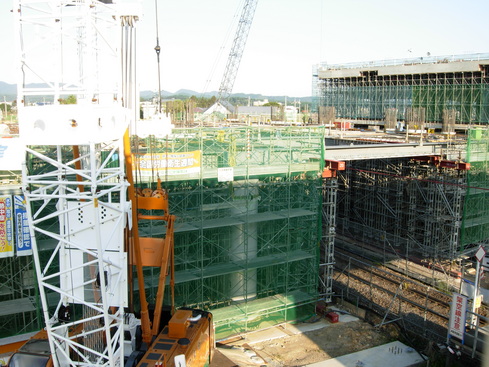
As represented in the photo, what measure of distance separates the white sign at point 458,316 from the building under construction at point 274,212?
196 inches

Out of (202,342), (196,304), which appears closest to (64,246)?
(202,342)

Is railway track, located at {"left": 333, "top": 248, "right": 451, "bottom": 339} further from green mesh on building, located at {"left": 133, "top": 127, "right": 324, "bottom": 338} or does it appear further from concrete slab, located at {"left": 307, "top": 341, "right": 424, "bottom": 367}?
green mesh on building, located at {"left": 133, "top": 127, "right": 324, "bottom": 338}

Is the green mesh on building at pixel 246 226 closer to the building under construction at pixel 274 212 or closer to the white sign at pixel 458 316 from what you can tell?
the building under construction at pixel 274 212

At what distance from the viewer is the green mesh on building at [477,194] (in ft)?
74.3

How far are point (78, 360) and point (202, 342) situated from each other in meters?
2.86

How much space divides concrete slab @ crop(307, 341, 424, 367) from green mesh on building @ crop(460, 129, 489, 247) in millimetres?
8549

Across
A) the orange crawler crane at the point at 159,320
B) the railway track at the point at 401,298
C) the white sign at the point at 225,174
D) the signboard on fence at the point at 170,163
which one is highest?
the signboard on fence at the point at 170,163

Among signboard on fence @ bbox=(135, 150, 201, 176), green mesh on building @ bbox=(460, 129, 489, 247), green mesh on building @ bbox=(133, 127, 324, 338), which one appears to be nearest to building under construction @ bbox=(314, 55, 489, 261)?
green mesh on building @ bbox=(460, 129, 489, 247)

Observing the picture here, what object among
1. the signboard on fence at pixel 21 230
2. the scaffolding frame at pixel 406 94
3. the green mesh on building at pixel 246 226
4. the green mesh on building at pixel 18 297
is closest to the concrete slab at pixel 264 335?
the green mesh on building at pixel 246 226

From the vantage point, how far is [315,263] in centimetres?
1811

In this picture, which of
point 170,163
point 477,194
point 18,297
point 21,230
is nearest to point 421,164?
point 477,194

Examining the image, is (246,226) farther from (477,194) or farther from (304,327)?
(477,194)

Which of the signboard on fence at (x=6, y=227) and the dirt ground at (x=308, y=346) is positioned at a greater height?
the signboard on fence at (x=6, y=227)

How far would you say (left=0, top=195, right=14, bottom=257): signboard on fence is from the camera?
520 inches
